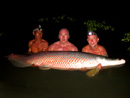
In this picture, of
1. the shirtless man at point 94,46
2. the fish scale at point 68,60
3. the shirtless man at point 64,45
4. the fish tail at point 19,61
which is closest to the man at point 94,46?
the shirtless man at point 94,46

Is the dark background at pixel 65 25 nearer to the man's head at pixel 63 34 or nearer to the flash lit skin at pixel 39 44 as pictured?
the flash lit skin at pixel 39 44

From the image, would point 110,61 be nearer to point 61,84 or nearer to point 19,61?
point 61,84

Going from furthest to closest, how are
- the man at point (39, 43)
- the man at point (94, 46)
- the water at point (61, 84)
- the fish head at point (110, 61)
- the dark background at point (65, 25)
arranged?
the dark background at point (65, 25) → the man at point (39, 43) → the man at point (94, 46) → the water at point (61, 84) → the fish head at point (110, 61)

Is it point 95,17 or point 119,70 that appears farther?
point 95,17

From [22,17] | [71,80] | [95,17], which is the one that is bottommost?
[71,80]

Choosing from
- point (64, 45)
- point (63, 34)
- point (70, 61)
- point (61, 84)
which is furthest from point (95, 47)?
point (61, 84)

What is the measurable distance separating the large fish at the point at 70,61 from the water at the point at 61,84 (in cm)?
75

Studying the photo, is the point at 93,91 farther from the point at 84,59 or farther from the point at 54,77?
the point at 54,77

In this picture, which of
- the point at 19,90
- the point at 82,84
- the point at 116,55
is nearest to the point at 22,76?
the point at 19,90

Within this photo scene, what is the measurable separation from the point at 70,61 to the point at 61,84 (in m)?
1.13

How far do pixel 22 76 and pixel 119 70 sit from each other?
12.7ft

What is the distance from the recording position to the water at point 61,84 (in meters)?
4.12

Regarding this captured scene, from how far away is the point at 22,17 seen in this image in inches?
499

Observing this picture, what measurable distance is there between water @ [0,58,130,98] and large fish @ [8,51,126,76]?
0.75m
